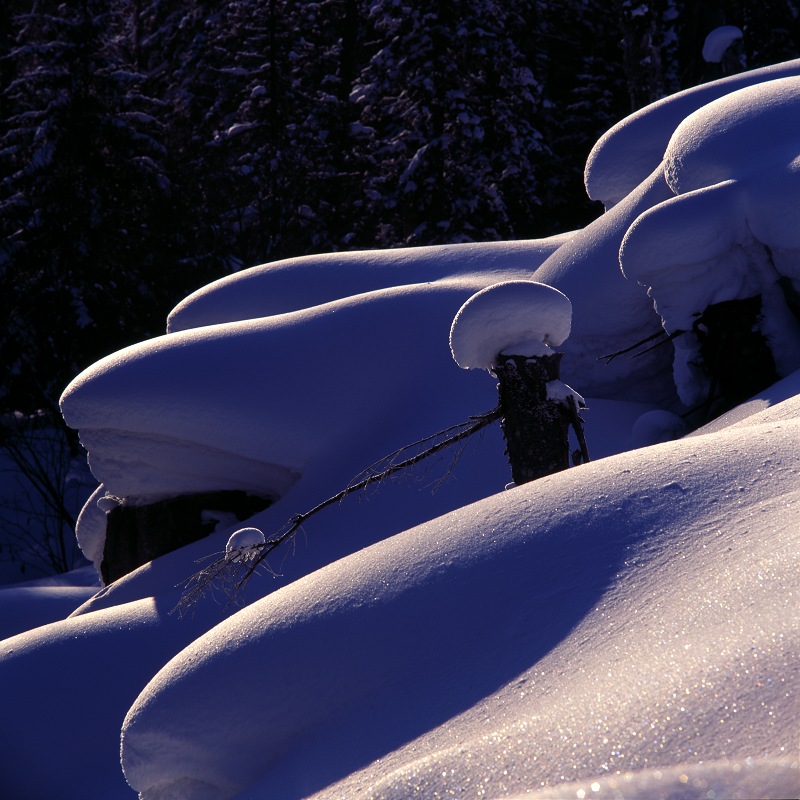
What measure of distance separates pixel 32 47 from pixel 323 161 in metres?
4.54

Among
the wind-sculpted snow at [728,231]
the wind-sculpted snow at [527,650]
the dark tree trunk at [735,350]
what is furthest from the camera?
the dark tree trunk at [735,350]

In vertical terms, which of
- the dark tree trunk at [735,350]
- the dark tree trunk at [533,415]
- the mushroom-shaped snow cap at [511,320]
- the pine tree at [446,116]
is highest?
the pine tree at [446,116]

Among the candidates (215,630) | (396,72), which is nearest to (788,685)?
(215,630)

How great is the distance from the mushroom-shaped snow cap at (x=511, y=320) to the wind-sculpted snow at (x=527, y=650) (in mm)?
637

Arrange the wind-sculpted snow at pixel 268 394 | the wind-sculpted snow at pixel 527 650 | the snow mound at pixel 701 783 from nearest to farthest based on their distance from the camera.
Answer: the snow mound at pixel 701 783 → the wind-sculpted snow at pixel 527 650 → the wind-sculpted snow at pixel 268 394

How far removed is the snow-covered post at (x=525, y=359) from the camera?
3221mm

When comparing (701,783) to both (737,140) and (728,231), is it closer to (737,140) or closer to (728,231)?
(728,231)

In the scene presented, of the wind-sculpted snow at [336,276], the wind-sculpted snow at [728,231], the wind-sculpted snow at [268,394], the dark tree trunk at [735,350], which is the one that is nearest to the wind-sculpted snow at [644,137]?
the wind-sculpted snow at [336,276]

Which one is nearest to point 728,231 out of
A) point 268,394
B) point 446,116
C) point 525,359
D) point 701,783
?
point 525,359

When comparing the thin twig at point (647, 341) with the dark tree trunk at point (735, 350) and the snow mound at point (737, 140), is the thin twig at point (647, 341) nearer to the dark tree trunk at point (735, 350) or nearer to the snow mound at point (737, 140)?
the dark tree trunk at point (735, 350)

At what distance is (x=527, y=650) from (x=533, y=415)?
129 centimetres

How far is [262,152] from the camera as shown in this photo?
49.8ft

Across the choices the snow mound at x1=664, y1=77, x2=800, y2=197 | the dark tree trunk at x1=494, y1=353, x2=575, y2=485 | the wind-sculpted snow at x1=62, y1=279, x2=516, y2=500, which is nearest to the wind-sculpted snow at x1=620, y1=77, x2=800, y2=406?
the snow mound at x1=664, y1=77, x2=800, y2=197

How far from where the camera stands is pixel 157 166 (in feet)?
45.8
